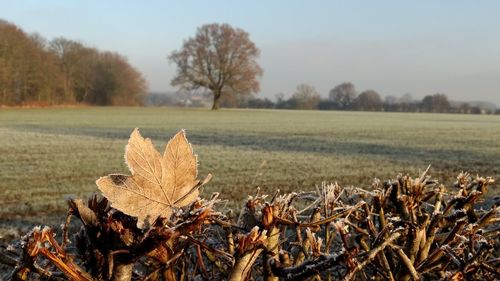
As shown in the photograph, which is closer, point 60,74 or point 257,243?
point 257,243

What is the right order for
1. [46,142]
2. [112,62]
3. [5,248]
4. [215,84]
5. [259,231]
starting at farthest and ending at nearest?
[112,62], [215,84], [46,142], [5,248], [259,231]

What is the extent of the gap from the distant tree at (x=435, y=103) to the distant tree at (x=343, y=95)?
1949cm

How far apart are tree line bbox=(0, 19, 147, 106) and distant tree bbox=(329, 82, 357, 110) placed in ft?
186

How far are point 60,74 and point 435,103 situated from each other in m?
91.3

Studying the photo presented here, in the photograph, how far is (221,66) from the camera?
77.6 m

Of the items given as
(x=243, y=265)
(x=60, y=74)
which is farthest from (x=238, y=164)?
(x=60, y=74)

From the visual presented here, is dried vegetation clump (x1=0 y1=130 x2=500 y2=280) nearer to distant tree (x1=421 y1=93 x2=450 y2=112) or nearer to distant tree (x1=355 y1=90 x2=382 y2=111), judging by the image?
distant tree (x1=355 y1=90 x2=382 y2=111)

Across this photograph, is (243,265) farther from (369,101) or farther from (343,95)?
(343,95)

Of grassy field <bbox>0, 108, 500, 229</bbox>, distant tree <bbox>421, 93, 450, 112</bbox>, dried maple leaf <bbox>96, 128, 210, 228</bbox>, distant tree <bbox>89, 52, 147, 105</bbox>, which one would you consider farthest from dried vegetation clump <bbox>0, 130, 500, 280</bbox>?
distant tree <bbox>421, 93, 450, 112</bbox>

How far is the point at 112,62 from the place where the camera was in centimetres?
9562

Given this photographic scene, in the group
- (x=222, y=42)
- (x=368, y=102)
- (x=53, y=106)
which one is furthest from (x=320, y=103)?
(x=53, y=106)

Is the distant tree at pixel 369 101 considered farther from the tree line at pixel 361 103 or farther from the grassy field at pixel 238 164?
the grassy field at pixel 238 164

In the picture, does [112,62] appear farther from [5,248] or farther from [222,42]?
[5,248]

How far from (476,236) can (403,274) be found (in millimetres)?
290
